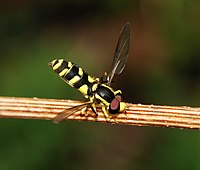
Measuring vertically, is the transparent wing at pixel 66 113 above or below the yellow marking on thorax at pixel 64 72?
below

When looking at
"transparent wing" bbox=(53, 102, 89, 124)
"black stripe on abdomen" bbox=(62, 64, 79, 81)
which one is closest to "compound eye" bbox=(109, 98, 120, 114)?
"transparent wing" bbox=(53, 102, 89, 124)

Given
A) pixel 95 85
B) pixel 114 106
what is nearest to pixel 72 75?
pixel 95 85

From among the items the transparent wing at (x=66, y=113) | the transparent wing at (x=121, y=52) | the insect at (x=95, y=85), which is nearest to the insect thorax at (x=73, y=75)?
the insect at (x=95, y=85)

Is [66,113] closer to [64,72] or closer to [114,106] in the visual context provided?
[114,106]

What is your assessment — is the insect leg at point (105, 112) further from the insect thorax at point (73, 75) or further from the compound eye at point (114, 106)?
the insect thorax at point (73, 75)

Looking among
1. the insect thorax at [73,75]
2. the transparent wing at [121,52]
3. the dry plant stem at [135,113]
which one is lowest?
the dry plant stem at [135,113]

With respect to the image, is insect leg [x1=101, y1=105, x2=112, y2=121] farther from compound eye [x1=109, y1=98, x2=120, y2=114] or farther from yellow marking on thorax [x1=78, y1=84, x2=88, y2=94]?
yellow marking on thorax [x1=78, y1=84, x2=88, y2=94]
